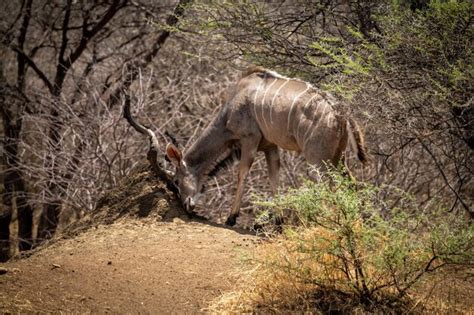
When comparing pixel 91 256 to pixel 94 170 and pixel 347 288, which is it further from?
pixel 94 170

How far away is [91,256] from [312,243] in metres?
1.98

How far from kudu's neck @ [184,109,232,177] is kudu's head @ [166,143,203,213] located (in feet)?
0.30

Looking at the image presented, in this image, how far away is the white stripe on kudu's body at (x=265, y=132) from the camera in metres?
6.67

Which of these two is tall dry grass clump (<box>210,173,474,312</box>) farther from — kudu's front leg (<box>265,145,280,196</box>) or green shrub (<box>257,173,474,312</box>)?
kudu's front leg (<box>265,145,280,196</box>)

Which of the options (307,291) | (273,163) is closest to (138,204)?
(273,163)

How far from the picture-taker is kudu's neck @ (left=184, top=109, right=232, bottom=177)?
7.69 meters

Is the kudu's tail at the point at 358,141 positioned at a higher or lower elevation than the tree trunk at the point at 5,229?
higher

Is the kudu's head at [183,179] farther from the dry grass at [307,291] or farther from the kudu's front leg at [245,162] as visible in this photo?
the dry grass at [307,291]

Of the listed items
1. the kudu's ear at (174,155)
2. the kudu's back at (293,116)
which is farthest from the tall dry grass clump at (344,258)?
the kudu's ear at (174,155)

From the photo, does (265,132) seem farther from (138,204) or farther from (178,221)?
(138,204)

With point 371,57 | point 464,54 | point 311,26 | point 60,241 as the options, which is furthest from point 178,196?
point 464,54

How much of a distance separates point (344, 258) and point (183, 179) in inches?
126

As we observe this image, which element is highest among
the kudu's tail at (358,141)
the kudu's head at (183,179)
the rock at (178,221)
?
the kudu's tail at (358,141)

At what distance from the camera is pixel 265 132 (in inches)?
290
